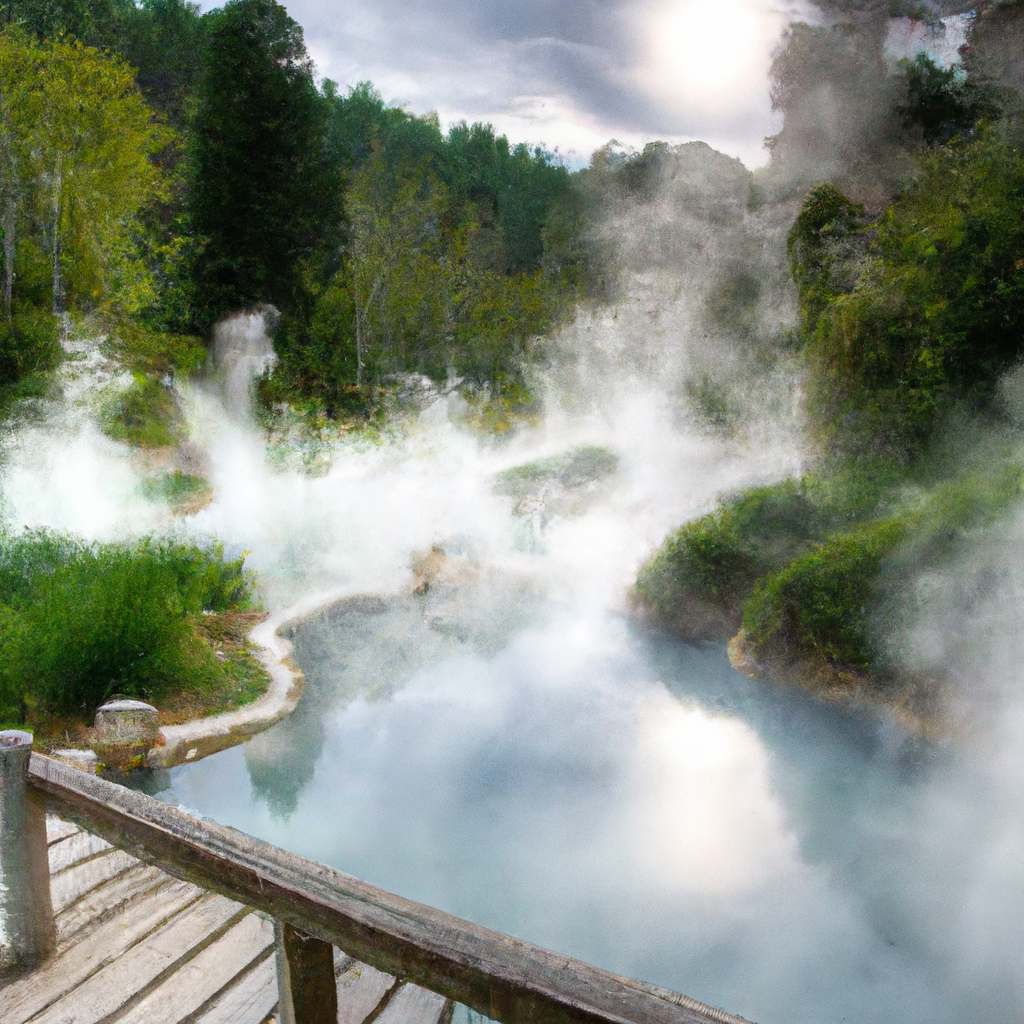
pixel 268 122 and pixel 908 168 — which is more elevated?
pixel 268 122

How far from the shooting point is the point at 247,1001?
2.18 metres

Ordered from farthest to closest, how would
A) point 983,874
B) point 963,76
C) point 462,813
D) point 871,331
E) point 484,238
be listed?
1. point 484,238
2. point 963,76
3. point 871,331
4. point 462,813
5. point 983,874

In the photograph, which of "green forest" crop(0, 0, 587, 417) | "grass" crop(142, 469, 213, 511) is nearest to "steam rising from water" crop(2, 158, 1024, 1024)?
"grass" crop(142, 469, 213, 511)

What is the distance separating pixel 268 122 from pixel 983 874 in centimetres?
1594

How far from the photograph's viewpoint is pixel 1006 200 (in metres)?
7.74

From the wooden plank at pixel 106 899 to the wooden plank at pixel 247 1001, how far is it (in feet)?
1.39

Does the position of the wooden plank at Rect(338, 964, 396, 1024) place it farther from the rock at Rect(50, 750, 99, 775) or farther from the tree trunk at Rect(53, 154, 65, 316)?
the tree trunk at Rect(53, 154, 65, 316)

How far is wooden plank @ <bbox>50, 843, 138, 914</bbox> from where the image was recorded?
2512 mm

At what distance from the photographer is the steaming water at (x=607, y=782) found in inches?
170

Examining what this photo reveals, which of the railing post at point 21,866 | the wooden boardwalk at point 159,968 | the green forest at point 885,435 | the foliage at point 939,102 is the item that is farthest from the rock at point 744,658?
the foliage at point 939,102

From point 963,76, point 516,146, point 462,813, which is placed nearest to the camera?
point 462,813

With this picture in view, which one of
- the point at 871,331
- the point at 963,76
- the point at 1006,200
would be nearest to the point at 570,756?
the point at 871,331

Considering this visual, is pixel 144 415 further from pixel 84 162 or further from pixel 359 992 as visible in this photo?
pixel 359 992

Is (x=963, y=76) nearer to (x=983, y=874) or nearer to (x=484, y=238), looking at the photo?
(x=983, y=874)
